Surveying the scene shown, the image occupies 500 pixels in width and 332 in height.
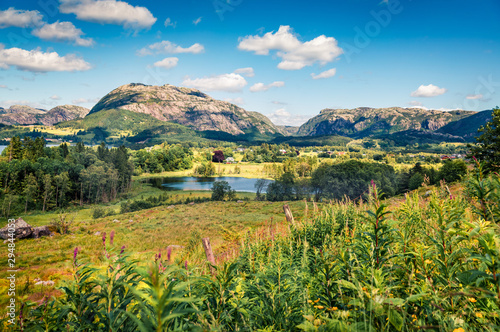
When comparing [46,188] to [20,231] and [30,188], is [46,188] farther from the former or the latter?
[20,231]

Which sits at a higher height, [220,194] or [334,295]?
[334,295]

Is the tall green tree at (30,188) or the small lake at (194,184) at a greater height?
the tall green tree at (30,188)

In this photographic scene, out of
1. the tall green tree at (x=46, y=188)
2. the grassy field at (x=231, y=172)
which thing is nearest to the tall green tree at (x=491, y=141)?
the tall green tree at (x=46, y=188)

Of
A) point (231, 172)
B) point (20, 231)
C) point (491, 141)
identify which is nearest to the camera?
point (491, 141)

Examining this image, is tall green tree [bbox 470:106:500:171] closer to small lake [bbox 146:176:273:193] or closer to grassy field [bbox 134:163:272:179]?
small lake [bbox 146:176:273:193]

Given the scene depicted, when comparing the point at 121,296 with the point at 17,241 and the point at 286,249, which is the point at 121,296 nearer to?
the point at 286,249

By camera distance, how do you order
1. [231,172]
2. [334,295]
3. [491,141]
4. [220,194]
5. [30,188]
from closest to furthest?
[334,295] < [491,141] < [30,188] < [220,194] < [231,172]

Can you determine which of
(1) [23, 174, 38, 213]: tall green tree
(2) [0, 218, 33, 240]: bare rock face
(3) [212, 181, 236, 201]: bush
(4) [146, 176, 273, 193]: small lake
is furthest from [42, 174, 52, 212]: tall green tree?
(3) [212, 181, 236, 201]: bush

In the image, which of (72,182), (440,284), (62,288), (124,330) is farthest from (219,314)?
(72,182)

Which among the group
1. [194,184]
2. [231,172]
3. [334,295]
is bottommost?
[194,184]

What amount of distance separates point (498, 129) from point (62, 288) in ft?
122

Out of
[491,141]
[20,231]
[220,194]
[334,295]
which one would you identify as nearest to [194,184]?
[220,194]

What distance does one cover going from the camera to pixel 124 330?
2.19 metres

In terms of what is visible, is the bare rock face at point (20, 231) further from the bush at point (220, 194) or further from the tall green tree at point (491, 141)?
the bush at point (220, 194)
